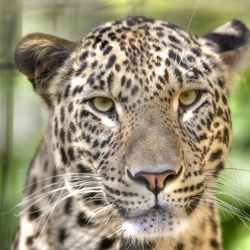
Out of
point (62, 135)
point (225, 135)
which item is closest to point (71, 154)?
point (62, 135)

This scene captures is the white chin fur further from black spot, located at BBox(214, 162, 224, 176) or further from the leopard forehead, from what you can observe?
the leopard forehead

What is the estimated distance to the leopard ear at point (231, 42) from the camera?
446 cm

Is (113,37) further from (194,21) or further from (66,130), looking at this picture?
(194,21)

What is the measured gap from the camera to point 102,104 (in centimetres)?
409

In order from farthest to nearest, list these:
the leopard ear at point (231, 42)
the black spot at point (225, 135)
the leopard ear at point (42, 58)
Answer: the leopard ear at point (231, 42)
the leopard ear at point (42, 58)
the black spot at point (225, 135)

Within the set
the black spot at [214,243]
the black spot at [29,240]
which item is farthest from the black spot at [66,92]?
the black spot at [214,243]

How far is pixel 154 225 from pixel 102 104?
60 centimetres

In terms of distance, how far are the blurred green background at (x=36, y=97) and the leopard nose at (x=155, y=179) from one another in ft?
5.07

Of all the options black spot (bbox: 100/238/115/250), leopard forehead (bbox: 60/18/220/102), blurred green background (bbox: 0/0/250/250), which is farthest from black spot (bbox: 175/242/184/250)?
blurred green background (bbox: 0/0/250/250)

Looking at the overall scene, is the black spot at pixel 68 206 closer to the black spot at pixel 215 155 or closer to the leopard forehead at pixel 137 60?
the leopard forehead at pixel 137 60

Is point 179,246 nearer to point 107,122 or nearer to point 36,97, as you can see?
point 107,122

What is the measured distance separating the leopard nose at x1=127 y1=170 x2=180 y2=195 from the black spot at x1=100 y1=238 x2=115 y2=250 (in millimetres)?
560

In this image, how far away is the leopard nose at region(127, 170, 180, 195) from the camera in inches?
144

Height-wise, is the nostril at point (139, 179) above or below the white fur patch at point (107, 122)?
below
